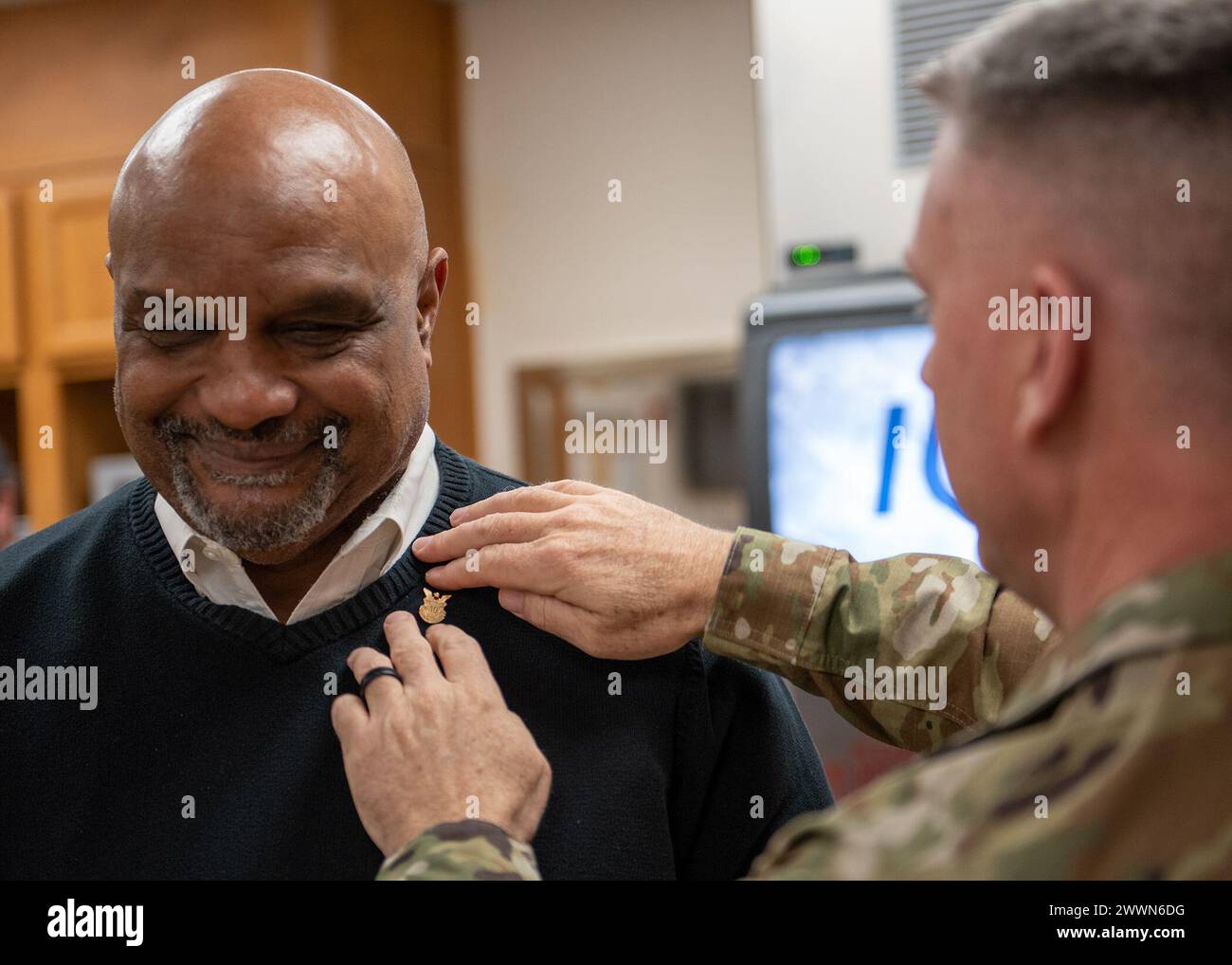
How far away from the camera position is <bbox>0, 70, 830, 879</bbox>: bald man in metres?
1.05

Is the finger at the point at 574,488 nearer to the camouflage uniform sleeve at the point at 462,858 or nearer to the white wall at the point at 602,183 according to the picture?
the camouflage uniform sleeve at the point at 462,858

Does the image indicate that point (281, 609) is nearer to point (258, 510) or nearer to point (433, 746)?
point (258, 510)

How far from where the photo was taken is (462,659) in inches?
44.4

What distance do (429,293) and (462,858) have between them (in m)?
0.50

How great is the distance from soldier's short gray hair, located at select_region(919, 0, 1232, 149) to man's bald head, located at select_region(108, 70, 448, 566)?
18.7 inches

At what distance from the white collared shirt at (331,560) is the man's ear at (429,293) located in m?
0.10

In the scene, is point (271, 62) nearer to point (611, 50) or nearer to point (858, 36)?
point (611, 50)

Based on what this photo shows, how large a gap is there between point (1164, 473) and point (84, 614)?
87 centimetres

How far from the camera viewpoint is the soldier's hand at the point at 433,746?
40.6 inches

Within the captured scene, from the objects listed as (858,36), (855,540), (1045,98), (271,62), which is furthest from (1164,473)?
(271,62)

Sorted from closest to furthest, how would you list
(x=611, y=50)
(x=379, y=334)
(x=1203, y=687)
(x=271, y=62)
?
(x=1203, y=687) → (x=379, y=334) → (x=271, y=62) → (x=611, y=50)

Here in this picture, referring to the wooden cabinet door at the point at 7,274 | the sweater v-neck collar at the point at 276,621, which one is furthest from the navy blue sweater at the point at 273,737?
the wooden cabinet door at the point at 7,274

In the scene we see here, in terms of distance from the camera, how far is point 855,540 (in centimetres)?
272

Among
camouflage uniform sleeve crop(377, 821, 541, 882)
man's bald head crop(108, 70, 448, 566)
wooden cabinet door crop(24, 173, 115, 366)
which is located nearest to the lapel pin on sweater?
man's bald head crop(108, 70, 448, 566)
